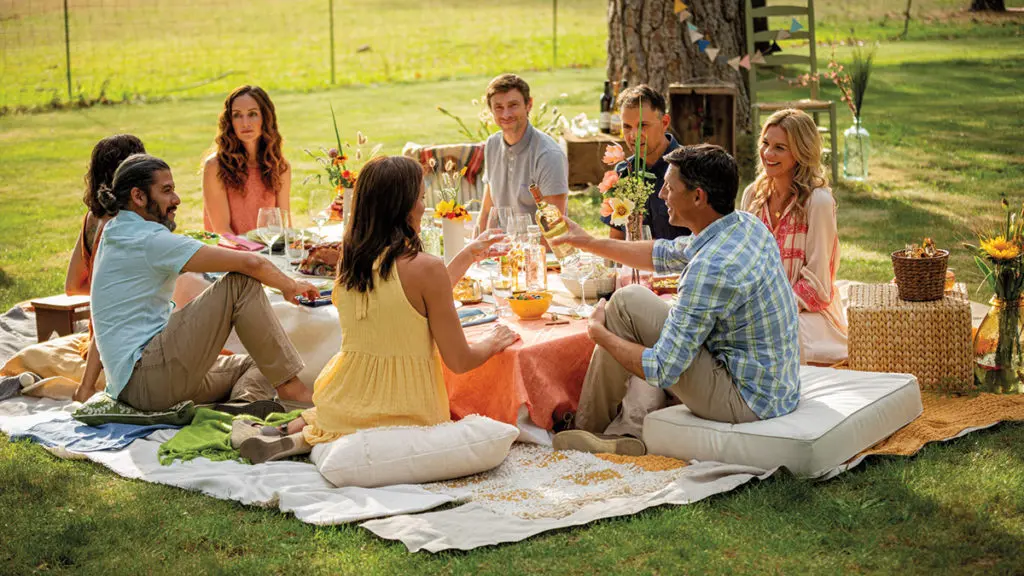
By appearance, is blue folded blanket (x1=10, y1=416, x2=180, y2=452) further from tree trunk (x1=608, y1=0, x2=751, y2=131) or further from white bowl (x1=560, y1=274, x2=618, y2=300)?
tree trunk (x1=608, y1=0, x2=751, y2=131)

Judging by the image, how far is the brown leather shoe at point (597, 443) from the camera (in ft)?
15.2

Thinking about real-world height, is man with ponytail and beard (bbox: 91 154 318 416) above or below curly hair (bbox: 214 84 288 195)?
below

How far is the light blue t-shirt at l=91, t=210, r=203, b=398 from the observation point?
4.93 m

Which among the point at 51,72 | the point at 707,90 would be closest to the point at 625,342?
the point at 707,90

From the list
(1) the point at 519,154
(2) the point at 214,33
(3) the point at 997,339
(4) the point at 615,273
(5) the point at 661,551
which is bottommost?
(5) the point at 661,551

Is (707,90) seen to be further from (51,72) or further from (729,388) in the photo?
(51,72)

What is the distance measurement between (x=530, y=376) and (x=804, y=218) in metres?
1.78

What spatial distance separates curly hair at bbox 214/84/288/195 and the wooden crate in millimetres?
4649

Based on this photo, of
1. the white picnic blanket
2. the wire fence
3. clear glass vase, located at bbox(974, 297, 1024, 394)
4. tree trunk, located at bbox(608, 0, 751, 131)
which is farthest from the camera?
the wire fence

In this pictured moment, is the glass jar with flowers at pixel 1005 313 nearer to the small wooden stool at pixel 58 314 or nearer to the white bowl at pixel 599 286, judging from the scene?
the white bowl at pixel 599 286

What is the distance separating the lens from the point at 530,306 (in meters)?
4.83

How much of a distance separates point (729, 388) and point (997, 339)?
1.82 m

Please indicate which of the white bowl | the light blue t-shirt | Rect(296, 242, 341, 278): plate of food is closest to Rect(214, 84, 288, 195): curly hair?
Rect(296, 242, 341, 278): plate of food

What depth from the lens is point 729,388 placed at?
4355mm
